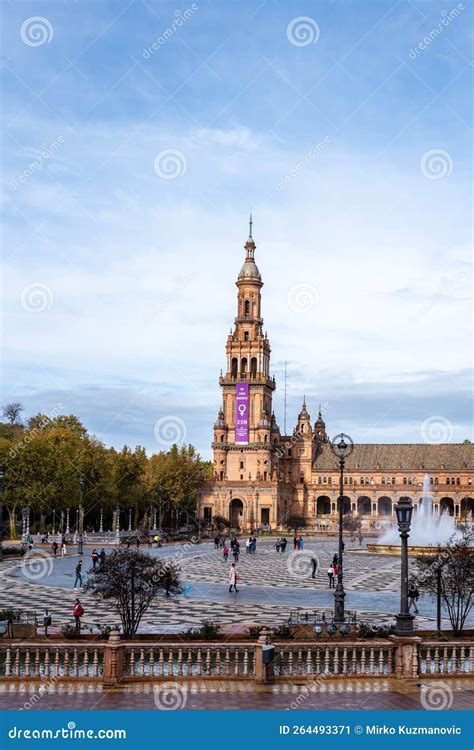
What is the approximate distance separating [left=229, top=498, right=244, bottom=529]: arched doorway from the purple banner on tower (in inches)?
399

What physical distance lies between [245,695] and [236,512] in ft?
411

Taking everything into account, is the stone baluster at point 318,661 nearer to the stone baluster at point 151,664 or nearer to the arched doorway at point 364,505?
the stone baluster at point 151,664

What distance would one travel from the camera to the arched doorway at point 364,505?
15538cm

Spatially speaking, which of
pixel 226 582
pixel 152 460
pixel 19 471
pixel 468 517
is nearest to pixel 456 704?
pixel 226 582

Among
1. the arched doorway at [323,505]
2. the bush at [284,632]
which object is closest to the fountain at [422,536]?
the bush at [284,632]

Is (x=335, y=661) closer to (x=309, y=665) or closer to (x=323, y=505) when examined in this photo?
(x=309, y=665)

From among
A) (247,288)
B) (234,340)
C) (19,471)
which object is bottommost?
(19,471)

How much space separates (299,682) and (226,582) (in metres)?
27.8

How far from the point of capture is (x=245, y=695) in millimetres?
17594

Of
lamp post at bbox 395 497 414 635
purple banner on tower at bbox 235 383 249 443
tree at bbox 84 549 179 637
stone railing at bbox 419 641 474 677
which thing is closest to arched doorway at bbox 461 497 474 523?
purple banner on tower at bbox 235 383 249 443

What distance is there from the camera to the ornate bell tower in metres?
142

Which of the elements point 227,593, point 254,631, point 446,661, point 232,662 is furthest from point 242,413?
point 232,662

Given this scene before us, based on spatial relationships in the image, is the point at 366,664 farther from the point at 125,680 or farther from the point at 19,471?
the point at 19,471

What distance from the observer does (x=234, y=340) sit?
149125mm
